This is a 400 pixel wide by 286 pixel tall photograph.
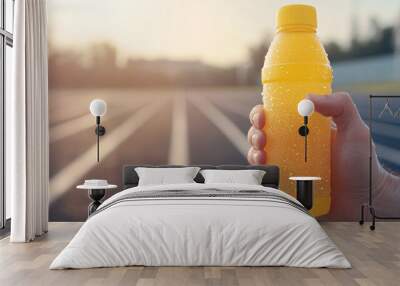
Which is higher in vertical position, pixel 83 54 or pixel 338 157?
pixel 83 54

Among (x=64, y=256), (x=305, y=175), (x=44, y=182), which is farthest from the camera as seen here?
(x=305, y=175)

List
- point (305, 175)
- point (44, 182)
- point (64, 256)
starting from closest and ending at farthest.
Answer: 1. point (64, 256)
2. point (44, 182)
3. point (305, 175)

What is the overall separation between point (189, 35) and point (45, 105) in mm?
1975

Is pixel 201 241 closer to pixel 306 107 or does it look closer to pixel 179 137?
pixel 306 107

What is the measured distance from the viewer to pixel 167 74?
721cm

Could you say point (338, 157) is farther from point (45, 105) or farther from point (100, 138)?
point (45, 105)

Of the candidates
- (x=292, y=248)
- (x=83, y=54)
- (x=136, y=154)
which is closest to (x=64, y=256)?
(x=292, y=248)

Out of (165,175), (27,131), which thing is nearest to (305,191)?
(165,175)

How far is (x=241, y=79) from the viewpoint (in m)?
7.19

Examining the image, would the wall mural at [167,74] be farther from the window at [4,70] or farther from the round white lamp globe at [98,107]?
the window at [4,70]

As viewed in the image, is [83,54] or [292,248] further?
[83,54]

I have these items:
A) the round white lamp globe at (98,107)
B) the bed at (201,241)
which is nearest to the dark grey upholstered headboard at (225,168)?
the round white lamp globe at (98,107)

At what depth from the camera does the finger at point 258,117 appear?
23.0 ft

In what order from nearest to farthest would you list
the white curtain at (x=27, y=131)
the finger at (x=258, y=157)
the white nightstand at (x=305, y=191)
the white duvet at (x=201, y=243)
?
the white duvet at (x=201, y=243), the white curtain at (x=27, y=131), the white nightstand at (x=305, y=191), the finger at (x=258, y=157)
